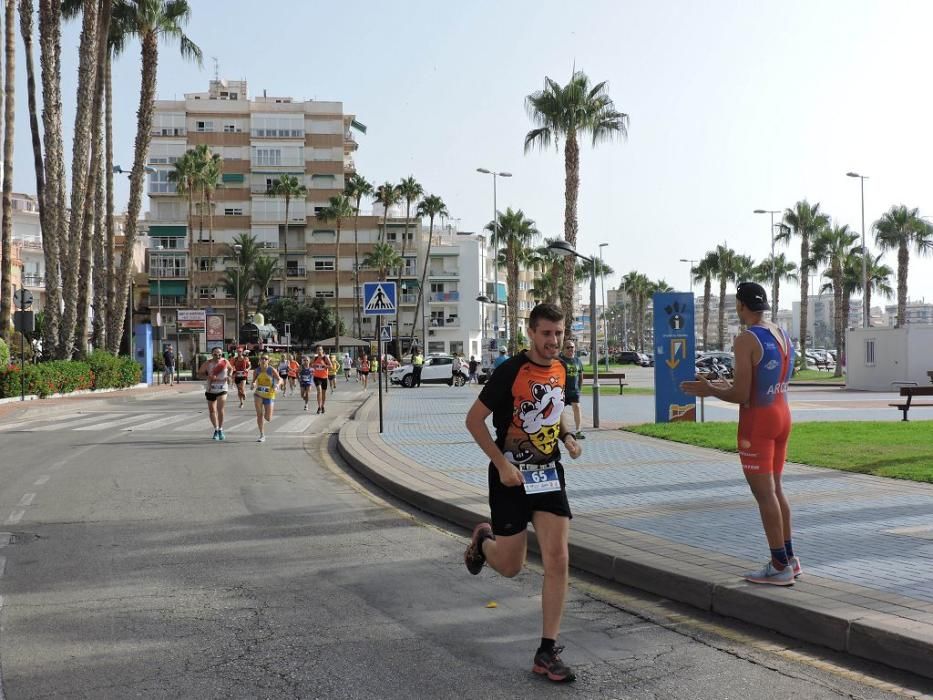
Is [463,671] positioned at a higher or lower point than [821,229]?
lower

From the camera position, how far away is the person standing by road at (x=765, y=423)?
591 centimetres

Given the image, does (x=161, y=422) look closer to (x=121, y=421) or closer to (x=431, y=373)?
(x=121, y=421)

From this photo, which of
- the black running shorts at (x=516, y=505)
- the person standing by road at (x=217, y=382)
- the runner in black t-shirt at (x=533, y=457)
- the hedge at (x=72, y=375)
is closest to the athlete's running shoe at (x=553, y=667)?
the runner in black t-shirt at (x=533, y=457)

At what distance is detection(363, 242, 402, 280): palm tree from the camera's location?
9388cm

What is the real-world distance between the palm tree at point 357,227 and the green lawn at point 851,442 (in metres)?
70.5

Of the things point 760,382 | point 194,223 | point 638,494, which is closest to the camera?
point 760,382

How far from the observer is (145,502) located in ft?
34.3

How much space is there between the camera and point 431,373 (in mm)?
50031

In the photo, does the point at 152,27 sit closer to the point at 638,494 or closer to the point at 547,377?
the point at 638,494

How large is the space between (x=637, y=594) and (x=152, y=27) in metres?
39.0

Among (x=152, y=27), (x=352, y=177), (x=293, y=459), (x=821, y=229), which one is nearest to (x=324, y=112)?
(x=352, y=177)

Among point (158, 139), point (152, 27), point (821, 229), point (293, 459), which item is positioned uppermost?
point (158, 139)

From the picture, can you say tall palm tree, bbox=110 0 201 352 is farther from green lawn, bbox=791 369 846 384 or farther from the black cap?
the black cap

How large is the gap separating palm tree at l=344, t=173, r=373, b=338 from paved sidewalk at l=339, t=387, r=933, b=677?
74890mm
